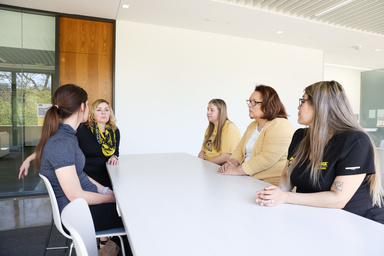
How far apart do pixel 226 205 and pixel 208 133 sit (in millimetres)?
2160

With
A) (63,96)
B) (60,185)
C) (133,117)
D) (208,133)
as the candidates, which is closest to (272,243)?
(60,185)

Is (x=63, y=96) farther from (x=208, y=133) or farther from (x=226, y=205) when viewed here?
(x=208, y=133)

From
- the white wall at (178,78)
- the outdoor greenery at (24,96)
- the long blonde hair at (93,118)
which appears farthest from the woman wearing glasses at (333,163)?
the outdoor greenery at (24,96)

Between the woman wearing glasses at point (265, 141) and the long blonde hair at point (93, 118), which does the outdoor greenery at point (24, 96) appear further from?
the woman wearing glasses at point (265, 141)

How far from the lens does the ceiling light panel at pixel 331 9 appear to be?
14.5ft

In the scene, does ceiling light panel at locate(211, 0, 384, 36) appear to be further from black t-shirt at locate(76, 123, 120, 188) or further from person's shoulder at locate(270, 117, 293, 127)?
black t-shirt at locate(76, 123, 120, 188)

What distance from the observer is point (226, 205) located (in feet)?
4.57

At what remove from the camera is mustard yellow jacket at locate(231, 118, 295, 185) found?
2107 mm

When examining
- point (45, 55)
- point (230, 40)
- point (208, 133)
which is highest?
point (230, 40)

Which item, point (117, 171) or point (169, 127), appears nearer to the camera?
point (117, 171)

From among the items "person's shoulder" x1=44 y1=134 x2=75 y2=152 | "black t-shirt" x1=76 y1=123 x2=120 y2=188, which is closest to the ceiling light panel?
"black t-shirt" x1=76 y1=123 x2=120 y2=188

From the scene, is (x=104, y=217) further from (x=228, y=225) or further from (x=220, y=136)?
(x=220, y=136)

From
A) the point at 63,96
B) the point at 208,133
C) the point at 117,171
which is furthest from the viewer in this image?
the point at 208,133

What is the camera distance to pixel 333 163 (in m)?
1.49
